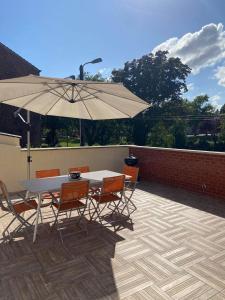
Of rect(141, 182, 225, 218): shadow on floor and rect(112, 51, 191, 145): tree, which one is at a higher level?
rect(112, 51, 191, 145): tree

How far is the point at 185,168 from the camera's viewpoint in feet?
22.5

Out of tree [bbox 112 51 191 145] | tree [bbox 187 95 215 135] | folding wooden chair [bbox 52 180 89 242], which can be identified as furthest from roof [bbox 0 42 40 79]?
tree [bbox 187 95 215 135]

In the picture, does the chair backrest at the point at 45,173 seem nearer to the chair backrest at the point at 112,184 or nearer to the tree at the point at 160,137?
the chair backrest at the point at 112,184

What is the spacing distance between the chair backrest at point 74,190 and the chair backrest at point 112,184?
0.44 m

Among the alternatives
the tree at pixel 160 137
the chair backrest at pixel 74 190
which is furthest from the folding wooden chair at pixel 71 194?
the tree at pixel 160 137

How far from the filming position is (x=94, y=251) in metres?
3.42

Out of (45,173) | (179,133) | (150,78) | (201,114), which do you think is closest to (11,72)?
(45,173)

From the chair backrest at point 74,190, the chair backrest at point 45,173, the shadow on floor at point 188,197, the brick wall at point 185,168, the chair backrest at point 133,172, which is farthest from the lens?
the brick wall at point 185,168

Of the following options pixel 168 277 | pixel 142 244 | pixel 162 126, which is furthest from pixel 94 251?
pixel 162 126

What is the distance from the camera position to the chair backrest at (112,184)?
4231 mm

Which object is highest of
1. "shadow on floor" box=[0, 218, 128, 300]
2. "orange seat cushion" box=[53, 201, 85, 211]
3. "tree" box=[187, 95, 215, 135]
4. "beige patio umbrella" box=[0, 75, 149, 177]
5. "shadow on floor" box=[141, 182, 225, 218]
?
"tree" box=[187, 95, 215, 135]

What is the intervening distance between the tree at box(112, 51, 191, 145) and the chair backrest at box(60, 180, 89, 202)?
20.6 metres

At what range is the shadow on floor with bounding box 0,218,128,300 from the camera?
255 centimetres

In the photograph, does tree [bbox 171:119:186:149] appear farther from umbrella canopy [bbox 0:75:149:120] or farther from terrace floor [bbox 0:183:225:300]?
umbrella canopy [bbox 0:75:149:120]
